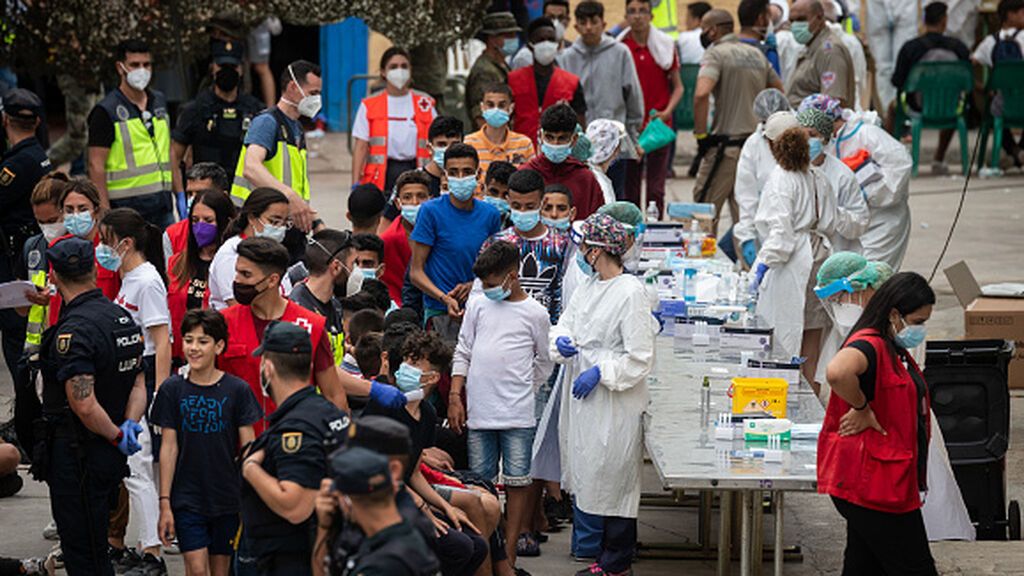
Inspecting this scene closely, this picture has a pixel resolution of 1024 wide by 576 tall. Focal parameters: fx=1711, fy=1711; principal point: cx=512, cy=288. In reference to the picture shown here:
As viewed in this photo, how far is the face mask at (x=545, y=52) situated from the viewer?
45.9 ft

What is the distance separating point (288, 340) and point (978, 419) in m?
4.22

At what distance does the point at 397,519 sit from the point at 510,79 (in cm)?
942

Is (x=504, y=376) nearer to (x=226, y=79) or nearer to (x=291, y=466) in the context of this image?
(x=291, y=466)

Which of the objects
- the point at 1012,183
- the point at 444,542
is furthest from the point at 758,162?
the point at 1012,183

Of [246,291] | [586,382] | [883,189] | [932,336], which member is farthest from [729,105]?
[246,291]

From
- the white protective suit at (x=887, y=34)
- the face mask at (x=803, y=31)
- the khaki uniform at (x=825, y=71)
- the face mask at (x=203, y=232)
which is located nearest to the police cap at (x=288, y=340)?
the face mask at (x=203, y=232)

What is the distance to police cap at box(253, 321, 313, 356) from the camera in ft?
19.6

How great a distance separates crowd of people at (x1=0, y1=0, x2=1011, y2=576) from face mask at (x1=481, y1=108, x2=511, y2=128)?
0.06ft

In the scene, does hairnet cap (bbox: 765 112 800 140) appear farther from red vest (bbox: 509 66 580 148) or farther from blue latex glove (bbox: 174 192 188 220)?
blue latex glove (bbox: 174 192 188 220)

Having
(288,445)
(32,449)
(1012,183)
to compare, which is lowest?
(1012,183)

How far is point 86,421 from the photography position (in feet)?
23.5

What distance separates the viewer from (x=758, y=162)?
40.6ft

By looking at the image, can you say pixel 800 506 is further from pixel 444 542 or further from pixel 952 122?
pixel 952 122

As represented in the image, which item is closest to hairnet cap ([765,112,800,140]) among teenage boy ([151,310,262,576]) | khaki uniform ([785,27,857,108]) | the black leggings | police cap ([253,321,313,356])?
khaki uniform ([785,27,857,108])
